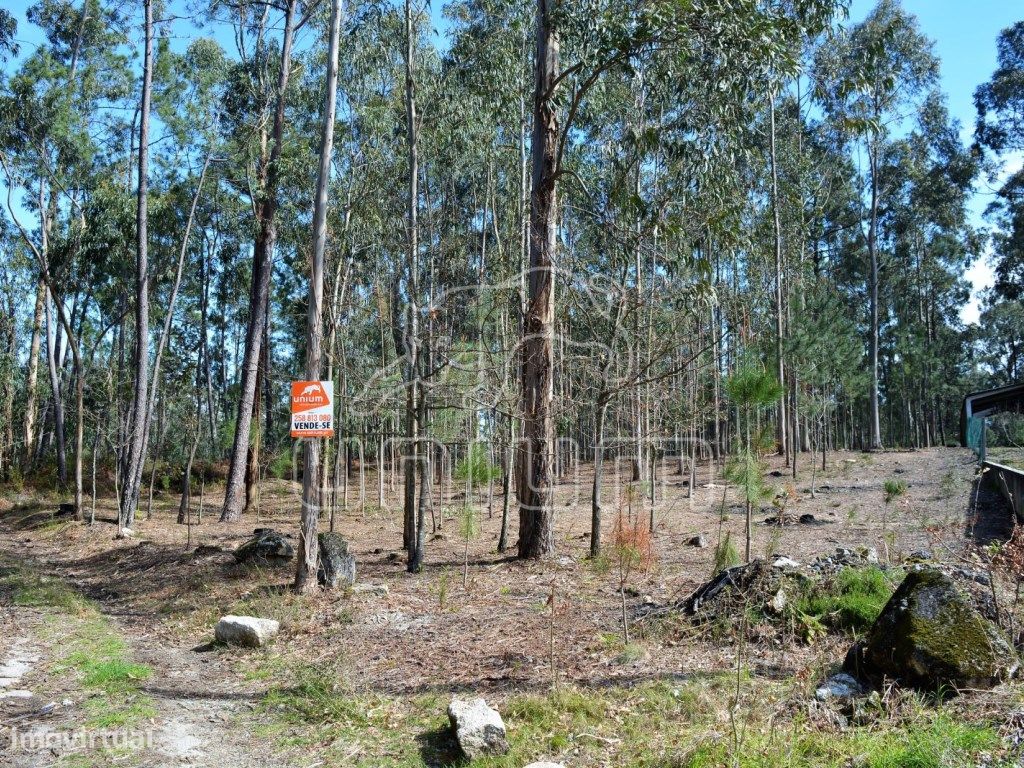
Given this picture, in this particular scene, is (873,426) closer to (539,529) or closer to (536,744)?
(539,529)

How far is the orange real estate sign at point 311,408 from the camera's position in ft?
24.7

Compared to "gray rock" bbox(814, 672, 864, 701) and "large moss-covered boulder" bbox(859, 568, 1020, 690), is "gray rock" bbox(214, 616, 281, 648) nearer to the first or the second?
"gray rock" bbox(814, 672, 864, 701)

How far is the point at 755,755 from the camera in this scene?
3471mm

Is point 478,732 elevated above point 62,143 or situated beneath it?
situated beneath

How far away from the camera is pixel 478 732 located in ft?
12.9

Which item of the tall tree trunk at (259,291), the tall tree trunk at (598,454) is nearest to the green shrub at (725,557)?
the tall tree trunk at (598,454)

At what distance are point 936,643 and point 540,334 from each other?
19.1 feet

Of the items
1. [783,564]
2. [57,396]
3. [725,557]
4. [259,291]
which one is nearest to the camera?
[783,564]

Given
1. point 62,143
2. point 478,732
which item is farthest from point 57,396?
point 478,732

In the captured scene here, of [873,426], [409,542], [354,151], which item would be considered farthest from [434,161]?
[873,426]

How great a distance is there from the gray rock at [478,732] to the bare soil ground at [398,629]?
0.20 meters

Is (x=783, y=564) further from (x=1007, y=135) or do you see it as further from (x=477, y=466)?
(x=1007, y=135)

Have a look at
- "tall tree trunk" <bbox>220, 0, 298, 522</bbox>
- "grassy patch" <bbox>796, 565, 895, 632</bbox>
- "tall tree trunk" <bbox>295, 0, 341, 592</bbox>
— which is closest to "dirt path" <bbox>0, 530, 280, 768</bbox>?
"tall tree trunk" <bbox>295, 0, 341, 592</bbox>

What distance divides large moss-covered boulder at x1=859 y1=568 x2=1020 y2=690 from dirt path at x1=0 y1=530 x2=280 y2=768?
353cm
